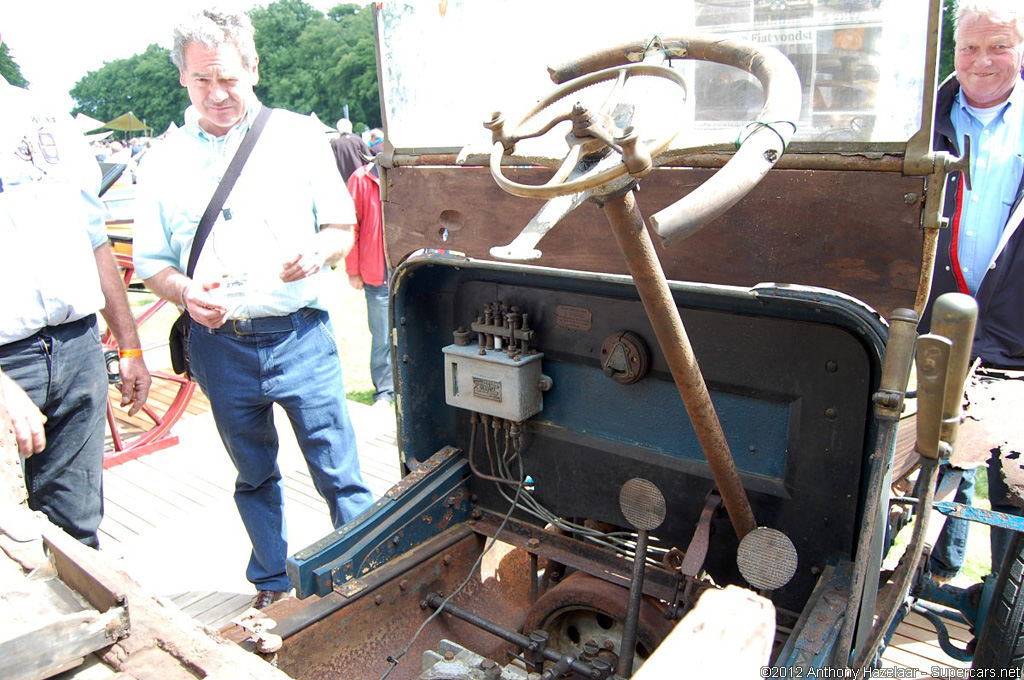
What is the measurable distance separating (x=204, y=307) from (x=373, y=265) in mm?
3406

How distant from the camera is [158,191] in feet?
9.32

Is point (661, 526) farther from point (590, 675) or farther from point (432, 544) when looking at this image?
point (432, 544)

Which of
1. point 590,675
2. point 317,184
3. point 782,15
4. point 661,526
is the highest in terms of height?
point 782,15

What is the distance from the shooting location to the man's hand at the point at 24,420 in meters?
2.36

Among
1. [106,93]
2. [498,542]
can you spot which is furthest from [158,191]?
[106,93]

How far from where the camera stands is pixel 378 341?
6031 millimetres

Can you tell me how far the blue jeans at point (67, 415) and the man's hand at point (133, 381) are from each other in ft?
0.35

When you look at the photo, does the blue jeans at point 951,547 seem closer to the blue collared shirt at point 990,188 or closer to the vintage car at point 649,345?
the vintage car at point 649,345

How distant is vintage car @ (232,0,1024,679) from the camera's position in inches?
58.4

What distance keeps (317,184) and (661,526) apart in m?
1.70

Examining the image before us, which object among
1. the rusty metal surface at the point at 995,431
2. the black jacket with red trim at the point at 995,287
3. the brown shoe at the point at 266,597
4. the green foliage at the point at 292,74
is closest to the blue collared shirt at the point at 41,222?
the brown shoe at the point at 266,597

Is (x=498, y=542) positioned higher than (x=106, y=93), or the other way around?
(x=106, y=93)

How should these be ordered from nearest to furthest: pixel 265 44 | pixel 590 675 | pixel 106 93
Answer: pixel 590 675
pixel 265 44
pixel 106 93

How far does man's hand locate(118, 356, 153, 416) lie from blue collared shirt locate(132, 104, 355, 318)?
35cm
